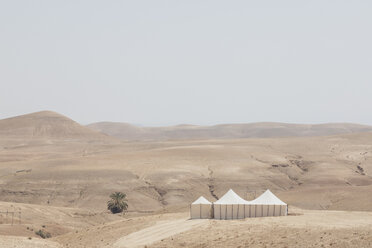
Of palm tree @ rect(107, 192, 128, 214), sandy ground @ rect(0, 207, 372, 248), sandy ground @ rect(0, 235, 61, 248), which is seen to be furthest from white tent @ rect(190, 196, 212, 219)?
palm tree @ rect(107, 192, 128, 214)

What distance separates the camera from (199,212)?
46.1m

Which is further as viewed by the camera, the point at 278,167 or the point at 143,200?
the point at 278,167

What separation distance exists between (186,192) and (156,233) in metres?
43.1

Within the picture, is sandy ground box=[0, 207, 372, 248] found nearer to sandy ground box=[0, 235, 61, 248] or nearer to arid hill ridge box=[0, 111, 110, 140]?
sandy ground box=[0, 235, 61, 248]

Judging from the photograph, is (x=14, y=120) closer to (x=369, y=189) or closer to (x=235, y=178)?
(x=235, y=178)

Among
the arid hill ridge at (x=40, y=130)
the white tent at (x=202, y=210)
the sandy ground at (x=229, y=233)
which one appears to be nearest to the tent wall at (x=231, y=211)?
the white tent at (x=202, y=210)

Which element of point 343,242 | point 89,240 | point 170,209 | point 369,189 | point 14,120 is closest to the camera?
point 343,242

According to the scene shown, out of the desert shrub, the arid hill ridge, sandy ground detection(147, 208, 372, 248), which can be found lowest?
the desert shrub

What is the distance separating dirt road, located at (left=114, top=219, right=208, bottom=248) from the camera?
129ft

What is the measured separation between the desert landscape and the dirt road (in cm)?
10

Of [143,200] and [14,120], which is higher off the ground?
[14,120]

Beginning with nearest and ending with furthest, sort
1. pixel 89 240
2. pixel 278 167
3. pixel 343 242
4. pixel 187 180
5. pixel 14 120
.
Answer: pixel 343 242
pixel 89 240
pixel 187 180
pixel 278 167
pixel 14 120

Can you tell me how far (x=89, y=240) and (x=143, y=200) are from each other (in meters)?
37.3

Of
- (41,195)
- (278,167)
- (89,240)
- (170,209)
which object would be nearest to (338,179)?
(278,167)
